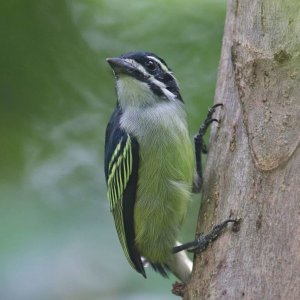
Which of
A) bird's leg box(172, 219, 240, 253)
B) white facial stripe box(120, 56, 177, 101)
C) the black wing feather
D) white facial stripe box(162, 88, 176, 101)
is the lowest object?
bird's leg box(172, 219, 240, 253)

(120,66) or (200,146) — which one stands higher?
(120,66)

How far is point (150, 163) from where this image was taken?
3568 millimetres

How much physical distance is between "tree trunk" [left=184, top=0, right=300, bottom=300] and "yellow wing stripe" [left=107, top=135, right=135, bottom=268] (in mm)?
436

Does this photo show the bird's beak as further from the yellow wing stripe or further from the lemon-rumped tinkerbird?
the yellow wing stripe

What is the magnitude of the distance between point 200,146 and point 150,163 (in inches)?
12.7

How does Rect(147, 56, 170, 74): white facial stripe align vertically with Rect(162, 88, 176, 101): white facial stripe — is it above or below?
above

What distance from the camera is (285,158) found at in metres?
2.93

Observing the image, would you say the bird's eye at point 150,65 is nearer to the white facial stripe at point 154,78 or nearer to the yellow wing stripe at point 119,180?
the white facial stripe at point 154,78

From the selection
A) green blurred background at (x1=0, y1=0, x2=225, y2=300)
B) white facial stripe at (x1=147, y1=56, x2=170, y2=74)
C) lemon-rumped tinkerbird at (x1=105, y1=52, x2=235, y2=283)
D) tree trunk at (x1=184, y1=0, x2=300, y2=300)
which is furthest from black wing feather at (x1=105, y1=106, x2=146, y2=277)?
tree trunk at (x1=184, y1=0, x2=300, y2=300)

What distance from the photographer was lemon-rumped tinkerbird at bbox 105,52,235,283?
3574mm

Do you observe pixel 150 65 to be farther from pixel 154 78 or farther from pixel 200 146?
pixel 200 146

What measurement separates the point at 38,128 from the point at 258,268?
1391mm

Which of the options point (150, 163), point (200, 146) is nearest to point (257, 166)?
point (150, 163)

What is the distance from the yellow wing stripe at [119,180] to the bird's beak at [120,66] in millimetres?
293
